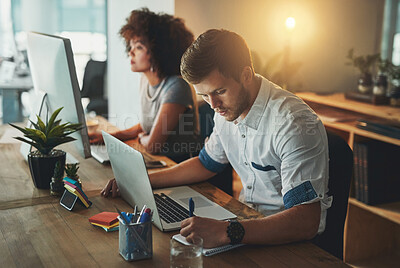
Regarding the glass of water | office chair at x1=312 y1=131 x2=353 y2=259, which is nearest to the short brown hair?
office chair at x1=312 y1=131 x2=353 y2=259

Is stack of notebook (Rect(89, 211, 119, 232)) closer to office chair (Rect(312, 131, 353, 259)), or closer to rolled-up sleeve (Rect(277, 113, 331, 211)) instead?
rolled-up sleeve (Rect(277, 113, 331, 211))

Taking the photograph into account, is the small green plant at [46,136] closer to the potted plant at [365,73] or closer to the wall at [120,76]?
the wall at [120,76]

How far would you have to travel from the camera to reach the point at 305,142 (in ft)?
4.70

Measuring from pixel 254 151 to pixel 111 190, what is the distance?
505mm

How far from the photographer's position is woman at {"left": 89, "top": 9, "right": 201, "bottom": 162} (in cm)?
237

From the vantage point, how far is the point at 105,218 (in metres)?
1.43

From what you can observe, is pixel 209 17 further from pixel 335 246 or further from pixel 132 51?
pixel 335 246

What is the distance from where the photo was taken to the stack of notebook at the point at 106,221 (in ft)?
4.57

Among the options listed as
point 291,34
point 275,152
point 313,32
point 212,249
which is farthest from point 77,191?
point 313,32

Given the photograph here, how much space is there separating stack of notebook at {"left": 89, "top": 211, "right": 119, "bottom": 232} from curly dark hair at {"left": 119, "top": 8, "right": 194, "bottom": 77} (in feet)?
3.93

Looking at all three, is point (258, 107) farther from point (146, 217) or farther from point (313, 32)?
point (313, 32)

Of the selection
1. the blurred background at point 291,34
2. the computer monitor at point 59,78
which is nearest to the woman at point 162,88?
the blurred background at point 291,34

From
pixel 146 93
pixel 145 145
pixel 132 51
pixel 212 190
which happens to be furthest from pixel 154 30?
pixel 212 190

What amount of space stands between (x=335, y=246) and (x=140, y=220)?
71cm
